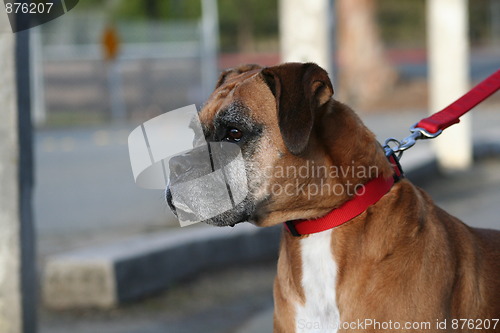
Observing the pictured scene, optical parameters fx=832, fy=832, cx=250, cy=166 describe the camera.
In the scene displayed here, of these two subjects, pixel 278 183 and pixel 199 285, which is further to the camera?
pixel 199 285

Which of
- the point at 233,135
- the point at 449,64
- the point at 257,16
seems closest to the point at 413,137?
the point at 233,135

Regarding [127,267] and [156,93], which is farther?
[156,93]

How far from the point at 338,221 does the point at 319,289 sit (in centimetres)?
28

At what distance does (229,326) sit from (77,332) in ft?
3.35

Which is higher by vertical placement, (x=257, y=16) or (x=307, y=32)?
(x=307, y=32)

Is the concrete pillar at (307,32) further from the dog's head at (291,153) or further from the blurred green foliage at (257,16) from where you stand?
the blurred green foliage at (257,16)

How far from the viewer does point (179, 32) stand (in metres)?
24.5

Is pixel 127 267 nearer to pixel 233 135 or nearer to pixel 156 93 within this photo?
pixel 233 135

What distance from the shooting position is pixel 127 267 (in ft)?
19.4

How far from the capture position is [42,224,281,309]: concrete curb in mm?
5875

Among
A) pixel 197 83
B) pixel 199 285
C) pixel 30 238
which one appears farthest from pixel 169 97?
pixel 30 238

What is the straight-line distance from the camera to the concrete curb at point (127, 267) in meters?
5.88

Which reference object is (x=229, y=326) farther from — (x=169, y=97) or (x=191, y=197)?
(x=169, y=97)

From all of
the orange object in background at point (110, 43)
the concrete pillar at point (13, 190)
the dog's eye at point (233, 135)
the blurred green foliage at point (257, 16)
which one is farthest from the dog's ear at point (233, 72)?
the blurred green foliage at point (257, 16)
